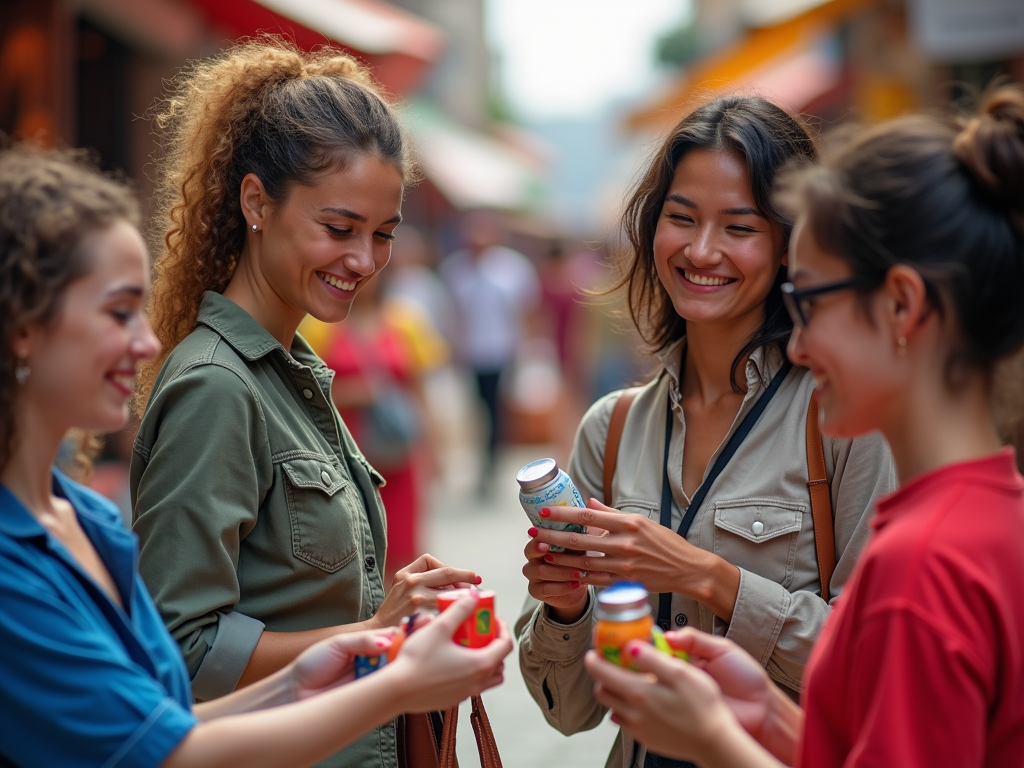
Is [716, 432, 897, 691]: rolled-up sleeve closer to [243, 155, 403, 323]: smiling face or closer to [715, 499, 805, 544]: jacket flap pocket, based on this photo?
[715, 499, 805, 544]: jacket flap pocket

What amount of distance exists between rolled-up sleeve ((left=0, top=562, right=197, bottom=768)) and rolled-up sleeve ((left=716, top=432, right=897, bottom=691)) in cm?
131

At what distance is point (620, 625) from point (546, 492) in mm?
659

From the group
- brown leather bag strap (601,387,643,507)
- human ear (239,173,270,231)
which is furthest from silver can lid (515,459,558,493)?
human ear (239,173,270,231)

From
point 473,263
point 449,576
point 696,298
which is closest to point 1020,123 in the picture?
point 696,298

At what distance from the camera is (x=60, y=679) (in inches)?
62.0

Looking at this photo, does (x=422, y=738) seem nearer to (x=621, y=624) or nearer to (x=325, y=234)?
(x=621, y=624)

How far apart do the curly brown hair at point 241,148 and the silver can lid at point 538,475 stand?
2.68 feet

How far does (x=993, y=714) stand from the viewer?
1535 mm

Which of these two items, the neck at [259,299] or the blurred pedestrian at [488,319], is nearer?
the neck at [259,299]

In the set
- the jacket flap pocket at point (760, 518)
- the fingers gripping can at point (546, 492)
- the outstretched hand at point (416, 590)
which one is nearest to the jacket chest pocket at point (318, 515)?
the outstretched hand at point (416, 590)

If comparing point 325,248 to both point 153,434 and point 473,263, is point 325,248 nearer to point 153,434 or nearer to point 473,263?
point 153,434

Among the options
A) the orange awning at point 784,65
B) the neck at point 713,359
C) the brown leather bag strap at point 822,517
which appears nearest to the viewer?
the brown leather bag strap at point 822,517

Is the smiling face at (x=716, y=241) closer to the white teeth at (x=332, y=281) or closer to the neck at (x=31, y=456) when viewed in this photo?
the white teeth at (x=332, y=281)

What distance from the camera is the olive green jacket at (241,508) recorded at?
2.20 metres
